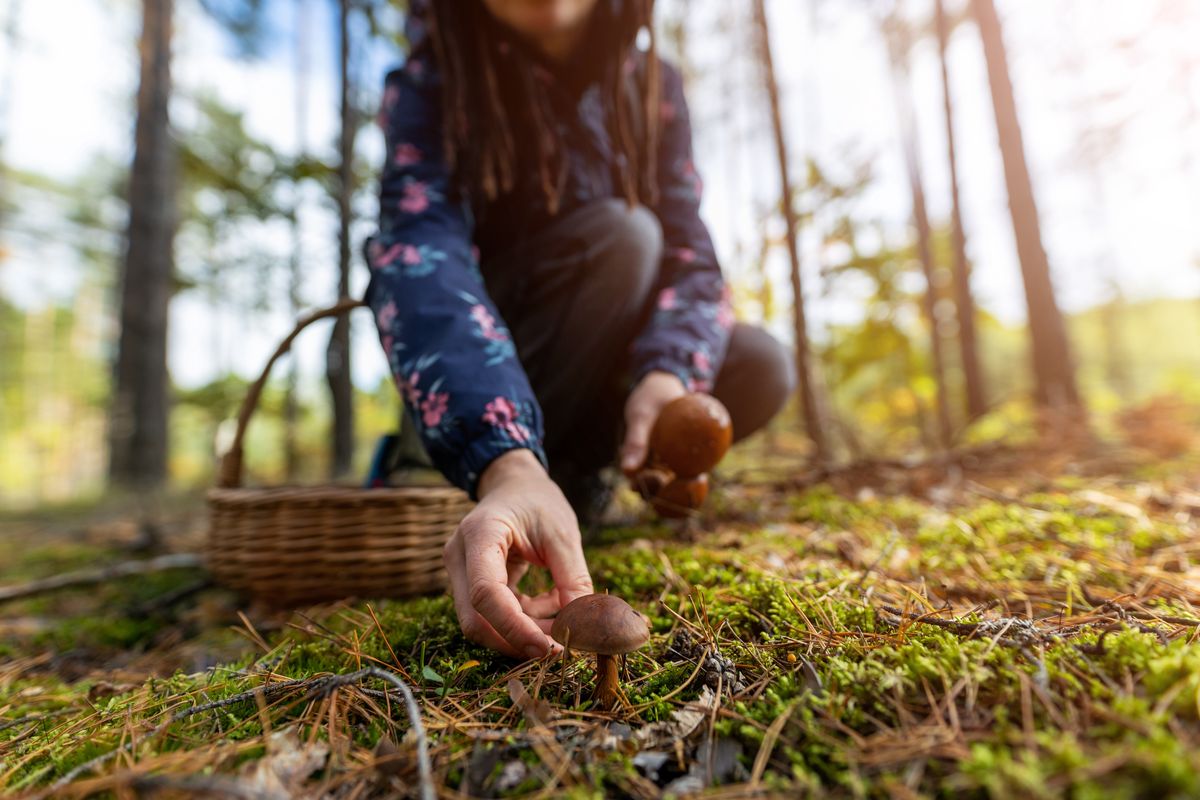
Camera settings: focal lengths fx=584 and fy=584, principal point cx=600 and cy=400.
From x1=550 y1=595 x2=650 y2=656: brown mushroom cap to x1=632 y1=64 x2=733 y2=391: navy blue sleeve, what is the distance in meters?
0.92

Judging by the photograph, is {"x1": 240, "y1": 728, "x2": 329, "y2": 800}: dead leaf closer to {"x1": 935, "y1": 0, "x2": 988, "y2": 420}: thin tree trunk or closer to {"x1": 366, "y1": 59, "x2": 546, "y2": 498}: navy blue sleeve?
{"x1": 366, "y1": 59, "x2": 546, "y2": 498}: navy blue sleeve

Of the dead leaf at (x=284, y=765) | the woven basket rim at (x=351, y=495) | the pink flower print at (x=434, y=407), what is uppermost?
the pink flower print at (x=434, y=407)

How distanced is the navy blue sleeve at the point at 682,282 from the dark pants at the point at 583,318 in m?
0.13

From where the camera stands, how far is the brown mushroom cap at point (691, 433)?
144 centimetres

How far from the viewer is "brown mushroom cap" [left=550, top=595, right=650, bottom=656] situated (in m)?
0.83

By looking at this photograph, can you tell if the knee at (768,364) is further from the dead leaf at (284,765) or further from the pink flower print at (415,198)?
the dead leaf at (284,765)

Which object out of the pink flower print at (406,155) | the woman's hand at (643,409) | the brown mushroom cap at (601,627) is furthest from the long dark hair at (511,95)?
the brown mushroom cap at (601,627)

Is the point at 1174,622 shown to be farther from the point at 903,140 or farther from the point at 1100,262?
the point at 1100,262

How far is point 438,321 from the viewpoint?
1.32 m

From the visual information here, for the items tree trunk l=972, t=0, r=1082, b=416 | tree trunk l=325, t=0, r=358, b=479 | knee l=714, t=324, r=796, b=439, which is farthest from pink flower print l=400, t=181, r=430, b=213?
tree trunk l=972, t=0, r=1082, b=416

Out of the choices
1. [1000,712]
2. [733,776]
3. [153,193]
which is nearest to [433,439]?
[733,776]

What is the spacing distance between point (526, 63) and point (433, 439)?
4.34 feet

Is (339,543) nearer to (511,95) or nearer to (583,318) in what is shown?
(583,318)

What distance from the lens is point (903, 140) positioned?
8195 mm
